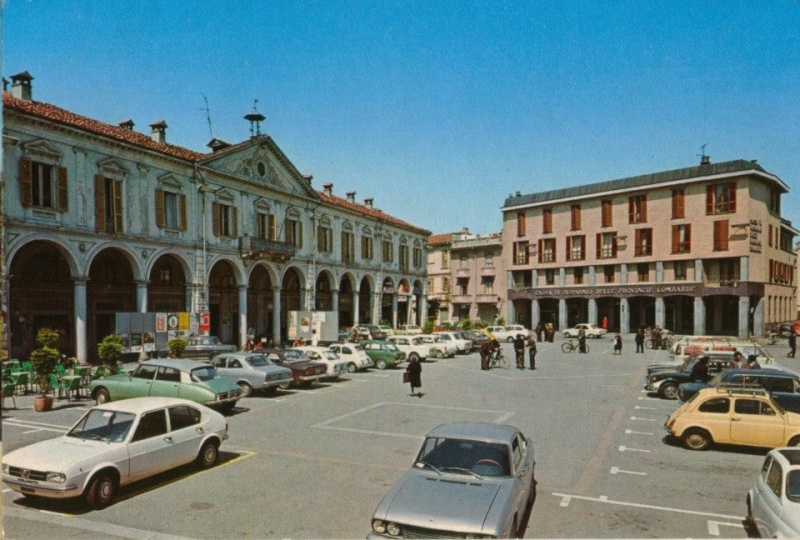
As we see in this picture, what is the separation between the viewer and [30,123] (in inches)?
968

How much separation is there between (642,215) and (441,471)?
161ft

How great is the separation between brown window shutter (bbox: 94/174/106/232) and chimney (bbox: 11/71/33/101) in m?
5.13

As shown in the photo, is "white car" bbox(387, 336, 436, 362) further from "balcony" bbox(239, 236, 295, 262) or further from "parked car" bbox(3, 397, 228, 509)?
"parked car" bbox(3, 397, 228, 509)

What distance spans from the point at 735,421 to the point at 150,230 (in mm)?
28345

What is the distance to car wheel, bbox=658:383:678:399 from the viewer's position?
19000 mm

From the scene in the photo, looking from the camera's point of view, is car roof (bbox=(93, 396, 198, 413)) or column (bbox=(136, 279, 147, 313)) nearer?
car roof (bbox=(93, 396, 198, 413))

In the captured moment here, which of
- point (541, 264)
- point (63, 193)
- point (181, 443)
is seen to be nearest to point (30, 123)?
point (63, 193)

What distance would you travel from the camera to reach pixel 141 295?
97.4 ft

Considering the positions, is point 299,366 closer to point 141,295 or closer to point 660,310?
point 141,295

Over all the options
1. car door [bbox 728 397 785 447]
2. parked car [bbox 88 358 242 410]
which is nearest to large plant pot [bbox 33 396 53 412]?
parked car [bbox 88 358 242 410]

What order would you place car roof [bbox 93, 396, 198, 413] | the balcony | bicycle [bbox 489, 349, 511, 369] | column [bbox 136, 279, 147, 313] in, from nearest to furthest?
1. car roof [bbox 93, 396, 198, 413]
2. bicycle [bbox 489, 349, 511, 369]
3. column [bbox 136, 279, 147, 313]
4. the balcony

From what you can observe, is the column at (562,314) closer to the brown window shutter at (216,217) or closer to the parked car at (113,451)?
the brown window shutter at (216,217)

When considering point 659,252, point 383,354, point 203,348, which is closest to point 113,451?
point 383,354

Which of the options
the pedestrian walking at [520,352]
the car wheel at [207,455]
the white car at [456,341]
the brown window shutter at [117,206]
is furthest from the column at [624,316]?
the car wheel at [207,455]
